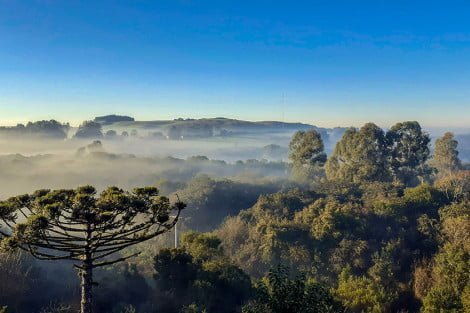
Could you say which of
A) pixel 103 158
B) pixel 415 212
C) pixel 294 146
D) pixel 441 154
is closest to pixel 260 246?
pixel 415 212

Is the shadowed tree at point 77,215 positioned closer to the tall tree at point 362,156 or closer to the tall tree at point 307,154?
the tall tree at point 362,156

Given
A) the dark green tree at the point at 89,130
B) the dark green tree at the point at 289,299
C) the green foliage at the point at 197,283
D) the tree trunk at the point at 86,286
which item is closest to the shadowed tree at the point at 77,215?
the tree trunk at the point at 86,286

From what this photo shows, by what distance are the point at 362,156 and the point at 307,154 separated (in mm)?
12080

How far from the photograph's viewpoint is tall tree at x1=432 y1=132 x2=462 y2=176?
96062 millimetres

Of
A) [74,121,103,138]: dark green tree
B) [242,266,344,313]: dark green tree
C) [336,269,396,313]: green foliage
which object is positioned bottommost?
[336,269,396,313]: green foliage

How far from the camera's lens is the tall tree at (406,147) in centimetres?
7250

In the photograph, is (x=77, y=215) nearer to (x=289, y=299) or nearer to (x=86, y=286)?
(x=86, y=286)

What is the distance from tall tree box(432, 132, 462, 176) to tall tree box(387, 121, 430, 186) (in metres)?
26.8

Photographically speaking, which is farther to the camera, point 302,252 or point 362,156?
point 362,156

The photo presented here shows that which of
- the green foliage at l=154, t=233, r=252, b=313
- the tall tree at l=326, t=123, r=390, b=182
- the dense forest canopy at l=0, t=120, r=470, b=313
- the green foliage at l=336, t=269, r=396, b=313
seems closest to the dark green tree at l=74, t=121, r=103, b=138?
the dense forest canopy at l=0, t=120, r=470, b=313

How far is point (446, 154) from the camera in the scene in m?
96.7

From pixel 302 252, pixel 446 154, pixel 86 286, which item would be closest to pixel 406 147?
pixel 446 154

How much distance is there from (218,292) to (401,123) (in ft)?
183

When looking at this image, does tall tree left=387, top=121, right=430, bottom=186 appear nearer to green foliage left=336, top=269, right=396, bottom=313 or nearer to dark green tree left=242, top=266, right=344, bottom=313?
green foliage left=336, top=269, right=396, bottom=313
